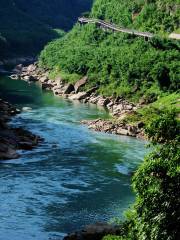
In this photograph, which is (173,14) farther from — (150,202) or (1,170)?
(150,202)

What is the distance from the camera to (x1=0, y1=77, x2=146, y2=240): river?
4384 cm

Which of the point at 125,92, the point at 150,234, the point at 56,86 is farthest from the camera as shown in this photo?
the point at 56,86

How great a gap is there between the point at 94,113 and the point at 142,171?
6856 cm

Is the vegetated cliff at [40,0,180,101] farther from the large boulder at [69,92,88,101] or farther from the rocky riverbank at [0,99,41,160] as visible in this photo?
the rocky riverbank at [0,99,41,160]

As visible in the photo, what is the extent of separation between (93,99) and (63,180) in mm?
52729

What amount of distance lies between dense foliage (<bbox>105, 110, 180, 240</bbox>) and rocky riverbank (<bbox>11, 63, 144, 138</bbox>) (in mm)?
51271

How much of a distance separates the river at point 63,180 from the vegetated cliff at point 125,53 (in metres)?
23.4

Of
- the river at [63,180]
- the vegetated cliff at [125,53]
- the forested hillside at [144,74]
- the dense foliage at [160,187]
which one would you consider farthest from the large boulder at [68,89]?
the dense foliage at [160,187]

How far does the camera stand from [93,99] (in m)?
106

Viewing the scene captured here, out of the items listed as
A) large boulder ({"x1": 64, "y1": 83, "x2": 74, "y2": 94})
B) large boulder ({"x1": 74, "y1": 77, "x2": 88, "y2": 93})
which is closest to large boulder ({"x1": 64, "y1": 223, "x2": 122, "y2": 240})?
large boulder ({"x1": 74, "y1": 77, "x2": 88, "y2": 93})

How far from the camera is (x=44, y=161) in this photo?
2405 inches

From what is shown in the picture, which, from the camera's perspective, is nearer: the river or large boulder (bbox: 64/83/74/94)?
the river

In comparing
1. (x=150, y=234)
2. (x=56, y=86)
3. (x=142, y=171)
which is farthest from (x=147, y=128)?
(x=56, y=86)

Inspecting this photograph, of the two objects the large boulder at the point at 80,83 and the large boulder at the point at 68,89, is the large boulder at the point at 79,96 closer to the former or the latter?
the large boulder at the point at 80,83
